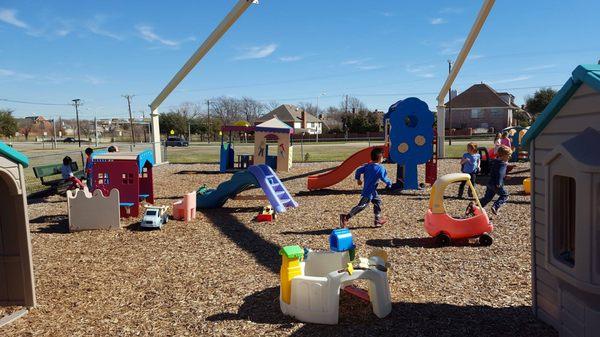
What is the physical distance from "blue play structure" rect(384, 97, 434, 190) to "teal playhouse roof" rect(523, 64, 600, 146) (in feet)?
30.1

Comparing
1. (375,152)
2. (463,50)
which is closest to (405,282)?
(375,152)

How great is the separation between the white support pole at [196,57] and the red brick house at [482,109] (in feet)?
197

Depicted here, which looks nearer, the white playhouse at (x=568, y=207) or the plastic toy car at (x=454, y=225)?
the white playhouse at (x=568, y=207)

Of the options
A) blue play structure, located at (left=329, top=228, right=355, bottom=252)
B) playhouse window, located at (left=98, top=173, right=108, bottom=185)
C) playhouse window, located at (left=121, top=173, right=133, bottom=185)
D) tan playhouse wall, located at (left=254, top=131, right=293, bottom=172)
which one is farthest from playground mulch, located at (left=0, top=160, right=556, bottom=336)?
tan playhouse wall, located at (left=254, top=131, right=293, bottom=172)

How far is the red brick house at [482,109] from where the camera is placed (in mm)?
74000

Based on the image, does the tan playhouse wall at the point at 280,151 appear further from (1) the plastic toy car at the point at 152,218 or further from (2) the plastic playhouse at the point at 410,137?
(1) the plastic toy car at the point at 152,218

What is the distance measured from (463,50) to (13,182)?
741 inches

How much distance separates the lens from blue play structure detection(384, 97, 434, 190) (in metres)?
13.6

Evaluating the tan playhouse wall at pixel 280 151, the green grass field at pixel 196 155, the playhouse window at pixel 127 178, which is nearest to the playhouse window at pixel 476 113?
the green grass field at pixel 196 155

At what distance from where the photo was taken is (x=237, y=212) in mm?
10875

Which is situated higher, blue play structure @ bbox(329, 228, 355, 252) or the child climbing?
the child climbing

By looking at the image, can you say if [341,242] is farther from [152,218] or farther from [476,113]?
[476,113]

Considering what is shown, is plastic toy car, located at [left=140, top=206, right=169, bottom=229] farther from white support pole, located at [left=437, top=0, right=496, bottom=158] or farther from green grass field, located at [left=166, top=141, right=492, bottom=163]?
green grass field, located at [left=166, top=141, right=492, bottom=163]

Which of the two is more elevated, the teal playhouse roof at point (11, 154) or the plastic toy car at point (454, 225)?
the teal playhouse roof at point (11, 154)
